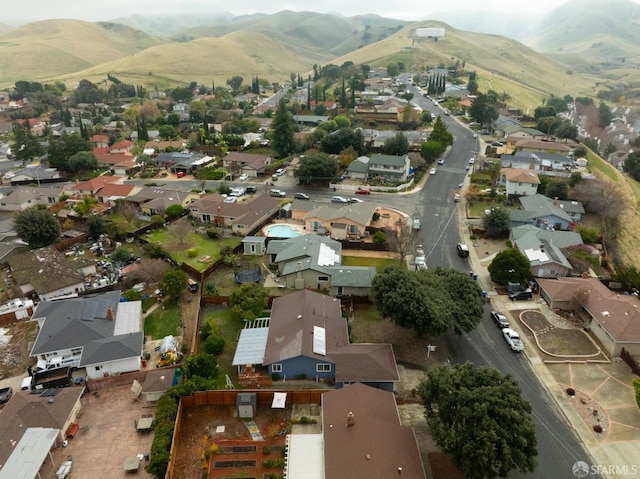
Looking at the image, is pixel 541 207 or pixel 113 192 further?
pixel 113 192

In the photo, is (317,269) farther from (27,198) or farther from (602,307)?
(27,198)

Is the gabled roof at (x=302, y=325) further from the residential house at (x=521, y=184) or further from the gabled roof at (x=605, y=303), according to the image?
the residential house at (x=521, y=184)

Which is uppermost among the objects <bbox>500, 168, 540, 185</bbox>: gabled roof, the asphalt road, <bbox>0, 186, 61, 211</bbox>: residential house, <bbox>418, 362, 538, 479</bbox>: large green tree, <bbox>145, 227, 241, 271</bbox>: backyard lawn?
<bbox>418, 362, 538, 479</bbox>: large green tree

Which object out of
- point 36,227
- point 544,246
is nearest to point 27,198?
point 36,227

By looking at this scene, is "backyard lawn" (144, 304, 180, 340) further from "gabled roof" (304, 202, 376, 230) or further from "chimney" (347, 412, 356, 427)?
"gabled roof" (304, 202, 376, 230)

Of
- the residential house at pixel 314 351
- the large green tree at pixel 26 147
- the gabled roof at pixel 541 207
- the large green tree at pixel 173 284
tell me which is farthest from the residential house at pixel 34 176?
the gabled roof at pixel 541 207

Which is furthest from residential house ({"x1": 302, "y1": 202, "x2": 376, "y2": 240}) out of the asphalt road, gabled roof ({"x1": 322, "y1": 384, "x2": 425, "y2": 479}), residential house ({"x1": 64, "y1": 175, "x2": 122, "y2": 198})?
residential house ({"x1": 64, "y1": 175, "x2": 122, "y2": 198})

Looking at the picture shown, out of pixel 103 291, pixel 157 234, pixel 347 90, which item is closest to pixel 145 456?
pixel 103 291
